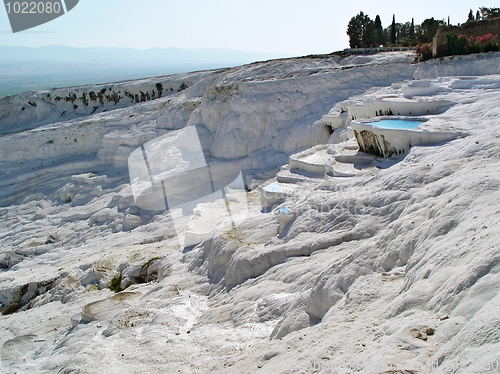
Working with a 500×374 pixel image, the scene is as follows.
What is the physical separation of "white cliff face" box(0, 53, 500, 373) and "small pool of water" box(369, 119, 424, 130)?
3.22 feet

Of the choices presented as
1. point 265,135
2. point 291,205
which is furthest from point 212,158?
point 291,205

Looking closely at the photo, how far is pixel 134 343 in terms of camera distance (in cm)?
767

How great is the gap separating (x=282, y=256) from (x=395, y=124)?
5.97 metres

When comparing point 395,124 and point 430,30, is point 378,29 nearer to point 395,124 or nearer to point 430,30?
point 430,30

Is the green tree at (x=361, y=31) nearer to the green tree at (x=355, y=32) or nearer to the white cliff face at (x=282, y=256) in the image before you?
the green tree at (x=355, y=32)

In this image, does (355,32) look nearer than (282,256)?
No

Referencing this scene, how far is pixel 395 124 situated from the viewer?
12266mm

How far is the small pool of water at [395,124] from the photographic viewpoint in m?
11.8

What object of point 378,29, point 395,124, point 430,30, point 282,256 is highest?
point 378,29

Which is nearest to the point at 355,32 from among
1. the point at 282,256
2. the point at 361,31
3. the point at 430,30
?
the point at 361,31

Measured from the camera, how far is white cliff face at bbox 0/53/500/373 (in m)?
4.27

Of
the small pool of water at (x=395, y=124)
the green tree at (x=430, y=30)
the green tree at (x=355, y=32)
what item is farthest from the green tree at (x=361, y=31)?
the small pool of water at (x=395, y=124)

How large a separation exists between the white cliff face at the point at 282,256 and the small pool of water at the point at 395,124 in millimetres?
981

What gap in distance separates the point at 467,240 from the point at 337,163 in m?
8.00
